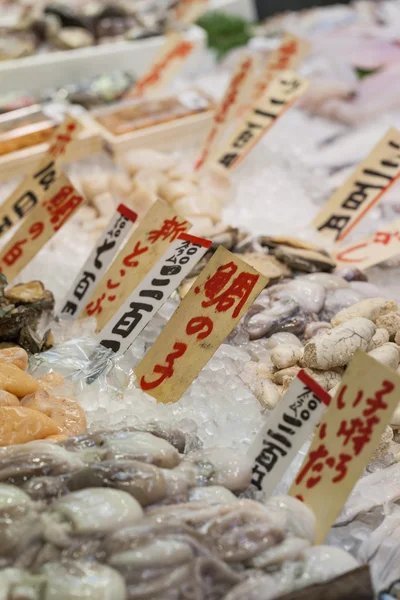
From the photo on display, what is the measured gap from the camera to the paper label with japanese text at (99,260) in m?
2.45

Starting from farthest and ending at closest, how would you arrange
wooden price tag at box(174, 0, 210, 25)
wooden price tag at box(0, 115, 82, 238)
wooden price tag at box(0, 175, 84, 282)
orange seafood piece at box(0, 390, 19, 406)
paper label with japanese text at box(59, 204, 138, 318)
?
wooden price tag at box(174, 0, 210, 25) < wooden price tag at box(0, 115, 82, 238) < wooden price tag at box(0, 175, 84, 282) < paper label with japanese text at box(59, 204, 138, 318) < orange seafood piece at box(0, 390, 19, 406)

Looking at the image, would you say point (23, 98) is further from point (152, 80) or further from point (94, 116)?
point (152, 80)

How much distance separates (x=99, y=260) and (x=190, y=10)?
4.01 m

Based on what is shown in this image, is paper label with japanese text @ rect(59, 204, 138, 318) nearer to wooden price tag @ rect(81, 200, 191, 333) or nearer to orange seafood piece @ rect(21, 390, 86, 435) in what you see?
wooden price tag @ rect(81, 200, 191, 333)

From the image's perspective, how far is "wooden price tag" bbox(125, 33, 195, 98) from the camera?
452cm

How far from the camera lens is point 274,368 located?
2.24 metres

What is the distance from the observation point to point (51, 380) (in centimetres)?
213

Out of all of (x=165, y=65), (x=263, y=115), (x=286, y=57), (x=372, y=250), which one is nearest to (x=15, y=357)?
(x=372, y=250)

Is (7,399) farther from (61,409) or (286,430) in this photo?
(286,430)

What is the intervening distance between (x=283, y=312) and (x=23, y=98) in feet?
9.15

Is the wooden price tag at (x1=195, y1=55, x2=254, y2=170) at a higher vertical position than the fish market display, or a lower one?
higher

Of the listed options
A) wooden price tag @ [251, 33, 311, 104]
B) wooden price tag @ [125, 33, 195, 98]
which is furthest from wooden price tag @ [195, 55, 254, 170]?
wooden price tag @ [125, 33, 195, 98]

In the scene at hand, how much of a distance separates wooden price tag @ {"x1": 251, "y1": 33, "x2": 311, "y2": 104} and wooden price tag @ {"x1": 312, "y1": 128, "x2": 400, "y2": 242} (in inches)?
43.0

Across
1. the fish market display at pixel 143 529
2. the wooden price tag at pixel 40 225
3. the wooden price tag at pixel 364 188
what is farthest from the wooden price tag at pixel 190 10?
the fish market display at pixel 143 529
